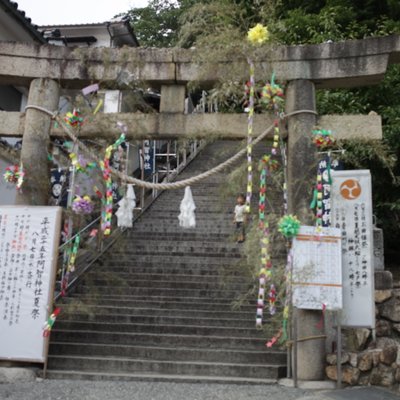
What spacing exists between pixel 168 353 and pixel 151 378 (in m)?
0.66

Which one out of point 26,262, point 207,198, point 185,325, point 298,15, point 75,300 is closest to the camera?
point 26,262

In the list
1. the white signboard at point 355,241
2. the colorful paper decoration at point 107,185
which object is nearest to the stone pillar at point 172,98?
the colorful paper decoration at point 107,185

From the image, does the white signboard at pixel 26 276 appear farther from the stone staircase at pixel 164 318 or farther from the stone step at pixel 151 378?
the stone staircase at pixel 164 318

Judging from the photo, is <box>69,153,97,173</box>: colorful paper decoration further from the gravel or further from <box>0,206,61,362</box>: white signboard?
the gravel

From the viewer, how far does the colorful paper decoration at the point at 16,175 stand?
259 inches

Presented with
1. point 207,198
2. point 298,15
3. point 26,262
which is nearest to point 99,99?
point 26,262

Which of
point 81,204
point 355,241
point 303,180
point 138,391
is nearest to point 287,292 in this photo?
point 355,241

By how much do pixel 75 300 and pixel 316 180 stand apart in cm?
477

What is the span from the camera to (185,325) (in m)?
7.46

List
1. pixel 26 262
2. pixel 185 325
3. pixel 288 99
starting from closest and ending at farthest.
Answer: pixel 26 262
pixel 288 99
pixel 185 325

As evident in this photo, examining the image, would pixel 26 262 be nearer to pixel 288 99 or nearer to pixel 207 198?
pixel 288 99

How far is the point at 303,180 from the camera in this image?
21.3 feet

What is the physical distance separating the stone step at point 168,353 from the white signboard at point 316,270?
1.19m

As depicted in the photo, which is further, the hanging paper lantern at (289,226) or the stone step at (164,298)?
the stone step at (164,298)
